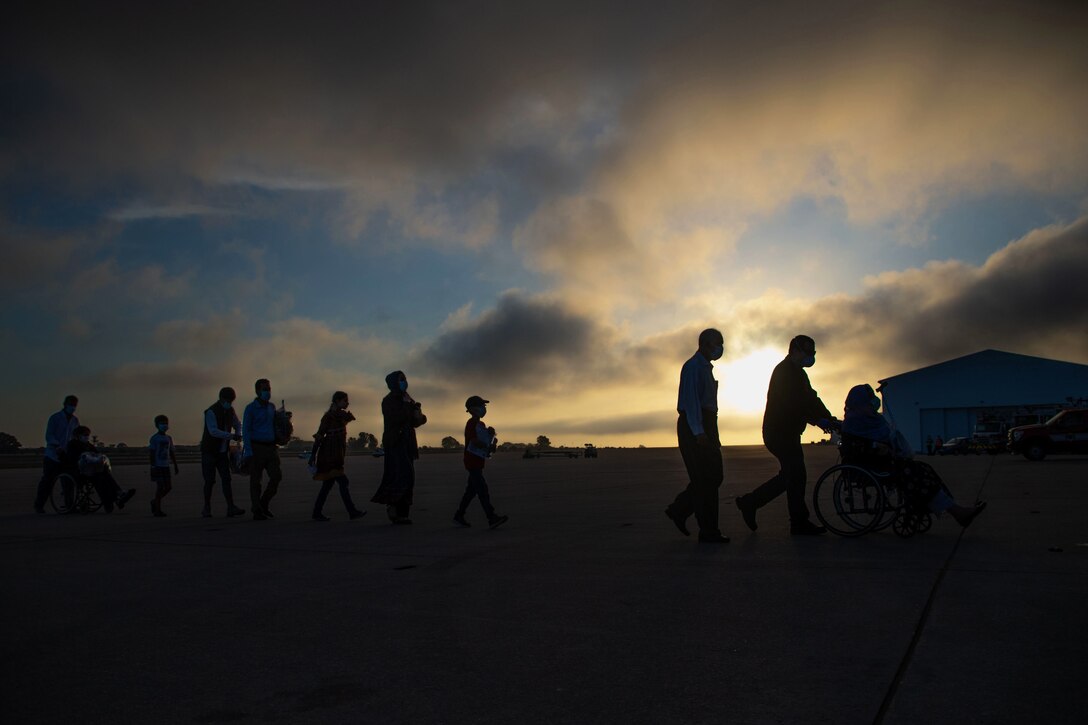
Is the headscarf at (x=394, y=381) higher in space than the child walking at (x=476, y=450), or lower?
higher

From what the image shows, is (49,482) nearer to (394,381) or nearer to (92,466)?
(92,466)

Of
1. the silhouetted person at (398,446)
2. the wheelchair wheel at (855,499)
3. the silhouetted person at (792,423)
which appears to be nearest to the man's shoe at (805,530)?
the silhouetted person at (792,423)

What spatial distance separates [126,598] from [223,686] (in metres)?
2.51

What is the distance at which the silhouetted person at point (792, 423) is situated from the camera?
25.9 ft

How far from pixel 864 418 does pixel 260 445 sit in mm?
8402

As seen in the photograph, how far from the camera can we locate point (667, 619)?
13.8 feet

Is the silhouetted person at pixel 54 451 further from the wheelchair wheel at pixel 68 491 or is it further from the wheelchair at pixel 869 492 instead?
the wheelchair at pixel 869 492

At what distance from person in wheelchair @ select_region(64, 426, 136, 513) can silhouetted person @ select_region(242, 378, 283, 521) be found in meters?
3.28

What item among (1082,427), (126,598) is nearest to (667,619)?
(126,598)

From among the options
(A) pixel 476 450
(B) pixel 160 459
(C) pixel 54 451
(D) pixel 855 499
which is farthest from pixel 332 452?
(D) pixel 855 499

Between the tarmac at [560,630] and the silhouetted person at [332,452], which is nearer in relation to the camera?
the tarmac at [560,630]

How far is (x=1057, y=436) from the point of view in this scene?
28.8 meters

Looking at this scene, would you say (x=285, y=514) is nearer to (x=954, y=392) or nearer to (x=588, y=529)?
(x=588, y=529)

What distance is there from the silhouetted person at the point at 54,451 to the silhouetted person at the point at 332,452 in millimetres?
5435
